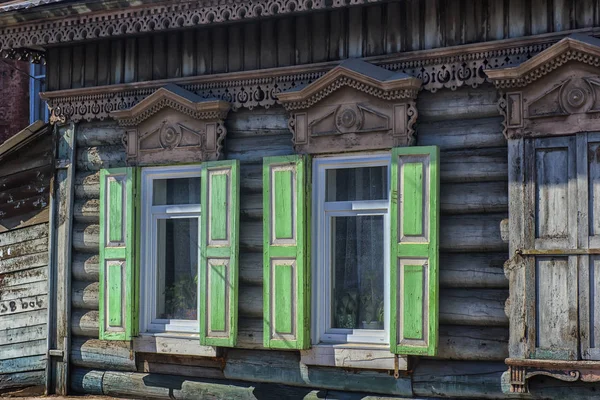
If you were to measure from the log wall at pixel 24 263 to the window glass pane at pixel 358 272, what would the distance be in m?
3.71

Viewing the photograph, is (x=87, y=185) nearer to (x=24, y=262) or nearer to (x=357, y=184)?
(x=24, y=262)

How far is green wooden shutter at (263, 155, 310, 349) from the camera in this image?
9125mm

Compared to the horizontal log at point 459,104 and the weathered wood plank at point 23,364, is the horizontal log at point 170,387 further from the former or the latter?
the horizontal log at point 459,104

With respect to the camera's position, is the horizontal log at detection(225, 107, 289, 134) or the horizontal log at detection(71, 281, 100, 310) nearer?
the horizontal log at detection(225, 107, 289, 134)

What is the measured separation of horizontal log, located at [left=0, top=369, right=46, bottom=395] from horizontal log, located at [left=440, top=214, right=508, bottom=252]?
5052mm

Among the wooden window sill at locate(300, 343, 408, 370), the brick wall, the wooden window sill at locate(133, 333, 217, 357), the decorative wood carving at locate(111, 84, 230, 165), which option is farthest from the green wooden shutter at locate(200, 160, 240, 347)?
the brick wall

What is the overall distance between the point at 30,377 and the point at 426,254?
5.14 meters

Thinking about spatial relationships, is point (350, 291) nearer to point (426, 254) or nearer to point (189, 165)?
point (426, 254)

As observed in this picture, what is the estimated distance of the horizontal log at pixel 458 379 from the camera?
8.39 meters

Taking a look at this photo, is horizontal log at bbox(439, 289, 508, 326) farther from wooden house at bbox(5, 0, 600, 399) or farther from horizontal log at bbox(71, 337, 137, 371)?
horizontal log at bbox(71, 337, 137, 371)

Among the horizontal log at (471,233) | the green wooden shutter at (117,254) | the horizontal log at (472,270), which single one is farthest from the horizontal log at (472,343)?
the green wooden shutter at (117,254)

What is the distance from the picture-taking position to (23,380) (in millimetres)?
11266

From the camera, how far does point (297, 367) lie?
9.39m

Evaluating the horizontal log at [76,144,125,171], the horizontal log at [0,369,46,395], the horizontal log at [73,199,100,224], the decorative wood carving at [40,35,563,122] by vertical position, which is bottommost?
the horizontal log at [0,369,46,395]
